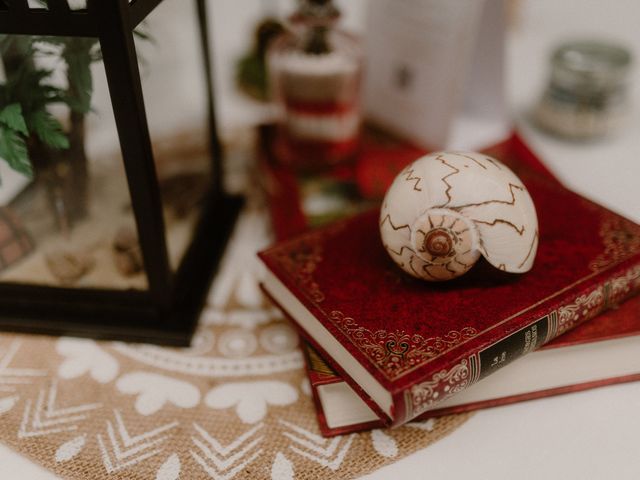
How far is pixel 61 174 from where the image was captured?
1.70 feet

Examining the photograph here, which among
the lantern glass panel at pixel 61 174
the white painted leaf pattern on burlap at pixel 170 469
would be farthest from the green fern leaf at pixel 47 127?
the white painted leaf pattern on burlap at pixel 170 469

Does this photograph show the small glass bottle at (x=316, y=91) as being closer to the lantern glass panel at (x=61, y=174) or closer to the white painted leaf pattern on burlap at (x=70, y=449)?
the lantern glass panel at (x=61, y=174)

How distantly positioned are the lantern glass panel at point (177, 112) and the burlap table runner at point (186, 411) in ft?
0.31

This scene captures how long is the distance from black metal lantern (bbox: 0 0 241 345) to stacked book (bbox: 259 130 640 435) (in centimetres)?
11

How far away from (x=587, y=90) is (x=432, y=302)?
1.43 feet

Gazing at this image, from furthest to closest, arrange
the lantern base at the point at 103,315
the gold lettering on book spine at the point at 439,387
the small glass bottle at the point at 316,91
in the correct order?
the small glass bottle at the point at 316,91 → the lantern base at the point at 103,315 → the gold lettering on book spine at the point at 439,387

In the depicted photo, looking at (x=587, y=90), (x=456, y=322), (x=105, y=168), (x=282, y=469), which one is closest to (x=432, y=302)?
(x=456, y=322)

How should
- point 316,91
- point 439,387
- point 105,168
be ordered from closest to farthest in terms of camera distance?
1. point 439,387
2. point 105,168
3. point 316,91

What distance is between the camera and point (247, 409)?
48 cm

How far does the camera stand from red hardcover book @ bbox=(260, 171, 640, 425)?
0.41 meters

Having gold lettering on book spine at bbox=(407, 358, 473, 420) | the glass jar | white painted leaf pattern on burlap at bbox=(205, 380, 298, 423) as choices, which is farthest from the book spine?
the glass jar

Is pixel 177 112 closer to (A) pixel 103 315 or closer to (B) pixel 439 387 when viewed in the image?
(A) pixel 103 315

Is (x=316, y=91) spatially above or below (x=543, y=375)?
above

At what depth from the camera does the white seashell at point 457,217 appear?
0.42m
